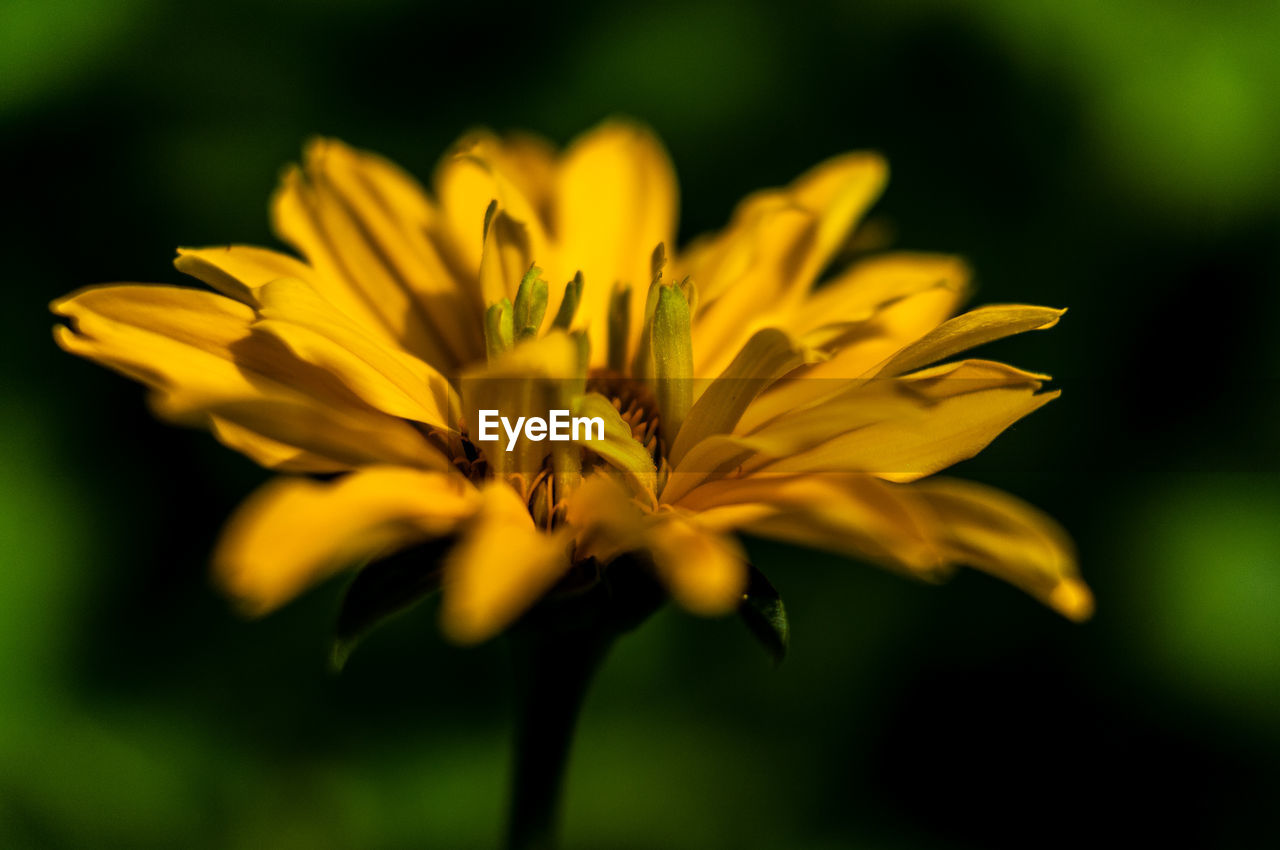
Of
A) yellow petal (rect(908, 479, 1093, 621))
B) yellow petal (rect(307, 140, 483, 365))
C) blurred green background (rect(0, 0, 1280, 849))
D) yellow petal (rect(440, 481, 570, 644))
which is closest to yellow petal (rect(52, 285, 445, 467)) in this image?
yellow petal (rect(440, 481, 570, 644))

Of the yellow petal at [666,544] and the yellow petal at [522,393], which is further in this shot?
the yellow petal at [522,393]

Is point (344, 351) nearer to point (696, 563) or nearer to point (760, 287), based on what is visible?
point (696, 563)

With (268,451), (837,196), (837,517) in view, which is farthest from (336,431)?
(837,196)

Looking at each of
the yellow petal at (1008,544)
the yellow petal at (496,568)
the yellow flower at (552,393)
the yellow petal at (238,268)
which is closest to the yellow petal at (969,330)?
the yellow flower at (552,393)

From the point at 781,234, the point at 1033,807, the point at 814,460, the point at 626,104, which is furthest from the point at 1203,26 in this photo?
the point at 814,460

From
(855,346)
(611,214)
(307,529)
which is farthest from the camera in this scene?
(611,214)

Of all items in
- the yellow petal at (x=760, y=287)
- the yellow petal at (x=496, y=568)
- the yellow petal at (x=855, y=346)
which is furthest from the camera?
the yellow petal at (x=760, y=287)

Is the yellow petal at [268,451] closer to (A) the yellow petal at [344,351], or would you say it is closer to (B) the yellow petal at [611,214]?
(A) the yellow petal at [344,351]
